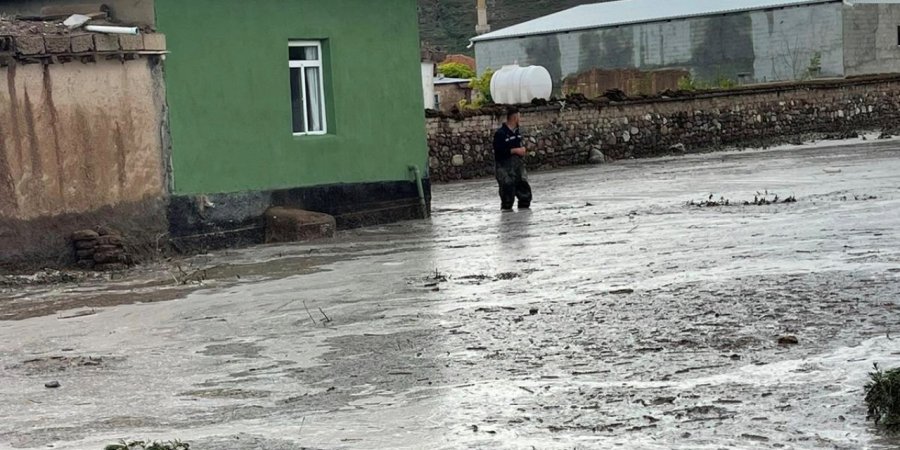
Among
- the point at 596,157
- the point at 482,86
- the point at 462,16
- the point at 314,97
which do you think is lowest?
the point at 596,157

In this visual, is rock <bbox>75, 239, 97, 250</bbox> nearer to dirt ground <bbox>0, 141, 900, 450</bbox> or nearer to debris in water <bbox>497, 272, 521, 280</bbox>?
dirt ground <bbox>0, 141, 900, 450</bbox>

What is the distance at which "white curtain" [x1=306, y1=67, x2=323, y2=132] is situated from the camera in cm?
2159

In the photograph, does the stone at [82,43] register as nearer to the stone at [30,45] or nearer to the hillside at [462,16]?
the stone at [30,45]

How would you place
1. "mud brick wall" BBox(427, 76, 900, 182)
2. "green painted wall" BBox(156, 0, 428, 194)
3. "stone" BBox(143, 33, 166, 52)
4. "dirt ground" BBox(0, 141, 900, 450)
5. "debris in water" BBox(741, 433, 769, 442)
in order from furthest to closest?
1. "mud brick wall" BBox(427, 76, 900, 182)
2. "green painted wall" BBox(156, 0, 428, 194)
3. "stone" BBox(143, 33, 166, 52)
4. "dirt ground" BBox(0, 141, 900, 450)
5. "debris in water" BBox(741, 433, 769, 442)

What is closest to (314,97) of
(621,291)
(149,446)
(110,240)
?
(110,240)

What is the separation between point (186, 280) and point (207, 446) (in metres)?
8.51

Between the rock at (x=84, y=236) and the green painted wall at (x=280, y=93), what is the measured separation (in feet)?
5.46

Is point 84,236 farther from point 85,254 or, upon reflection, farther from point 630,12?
point 630,12

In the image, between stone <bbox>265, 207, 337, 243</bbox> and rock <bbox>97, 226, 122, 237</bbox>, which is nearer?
rock <bbox>97, 226, 122, 237</bbox>

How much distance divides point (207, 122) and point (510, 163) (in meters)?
5.47

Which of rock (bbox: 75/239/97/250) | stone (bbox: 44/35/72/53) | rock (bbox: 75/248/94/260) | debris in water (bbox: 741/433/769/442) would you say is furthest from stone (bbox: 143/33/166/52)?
debris in water (bbox: 741/433/769/442)

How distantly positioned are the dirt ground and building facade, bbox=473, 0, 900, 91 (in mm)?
34157

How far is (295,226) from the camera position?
1986cm

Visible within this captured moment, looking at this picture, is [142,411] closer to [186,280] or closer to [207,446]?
[207,446]
